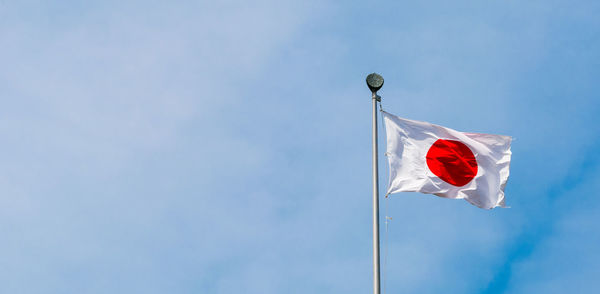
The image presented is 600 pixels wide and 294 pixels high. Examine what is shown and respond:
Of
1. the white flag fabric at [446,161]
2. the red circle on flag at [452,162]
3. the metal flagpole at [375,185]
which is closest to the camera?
the metal flagpole at [375,185]

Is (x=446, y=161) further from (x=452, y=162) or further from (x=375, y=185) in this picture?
(x=375, y=185)

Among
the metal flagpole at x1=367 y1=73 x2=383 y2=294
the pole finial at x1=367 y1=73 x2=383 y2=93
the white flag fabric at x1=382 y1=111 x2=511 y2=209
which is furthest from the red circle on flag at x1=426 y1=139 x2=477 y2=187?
the pole finial at x1=367 y1=73 x2=383 y2=93

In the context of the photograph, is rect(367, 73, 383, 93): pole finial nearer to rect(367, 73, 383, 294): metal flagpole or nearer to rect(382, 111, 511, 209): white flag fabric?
rect(367, 73, 383, 294): metal flagpole

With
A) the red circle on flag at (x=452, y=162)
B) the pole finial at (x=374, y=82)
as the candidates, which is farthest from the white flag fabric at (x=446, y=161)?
the pole finial at (x=374, y=82)

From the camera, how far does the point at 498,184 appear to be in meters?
26.2

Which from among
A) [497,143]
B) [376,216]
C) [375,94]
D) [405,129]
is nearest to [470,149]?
[497,143]

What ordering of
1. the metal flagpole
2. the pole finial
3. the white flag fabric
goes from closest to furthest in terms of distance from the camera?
1. the metal flagpole
2. the pole finial
3. the white flag fabric

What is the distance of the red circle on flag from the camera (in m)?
25.4

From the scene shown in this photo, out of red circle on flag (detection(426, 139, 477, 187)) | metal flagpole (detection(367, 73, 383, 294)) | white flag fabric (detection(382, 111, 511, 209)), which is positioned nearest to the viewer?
metal flagpole (detection(367, 73, 383, 294))

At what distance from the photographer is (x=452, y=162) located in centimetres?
2575

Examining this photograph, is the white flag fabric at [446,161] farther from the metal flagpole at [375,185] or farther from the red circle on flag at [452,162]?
the metal flagpole at [375,185]

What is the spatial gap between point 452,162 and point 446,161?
0.29m

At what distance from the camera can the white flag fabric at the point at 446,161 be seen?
81.5ft

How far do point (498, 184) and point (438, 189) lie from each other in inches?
101
